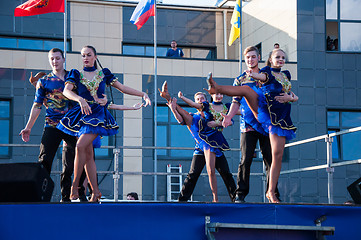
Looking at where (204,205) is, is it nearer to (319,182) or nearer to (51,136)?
(51,136)

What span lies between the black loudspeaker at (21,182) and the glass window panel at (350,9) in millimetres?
15687

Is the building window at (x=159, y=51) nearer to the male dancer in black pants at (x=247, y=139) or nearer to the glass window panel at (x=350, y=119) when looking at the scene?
the glass window panel at (x=350, y=119)

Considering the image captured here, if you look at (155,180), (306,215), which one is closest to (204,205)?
(306,215)

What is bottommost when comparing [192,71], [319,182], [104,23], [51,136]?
[319,182]

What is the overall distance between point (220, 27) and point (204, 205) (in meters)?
17.1

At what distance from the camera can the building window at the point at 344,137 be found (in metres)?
19.0

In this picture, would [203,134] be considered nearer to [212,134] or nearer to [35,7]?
[212,134]

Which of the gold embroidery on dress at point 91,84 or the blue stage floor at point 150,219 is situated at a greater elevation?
the gold embroidery on dress at point 91,84

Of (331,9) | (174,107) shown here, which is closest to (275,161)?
(174,107)

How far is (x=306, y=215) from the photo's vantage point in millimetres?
6051

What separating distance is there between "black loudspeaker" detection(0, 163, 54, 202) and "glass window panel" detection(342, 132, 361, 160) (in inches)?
570

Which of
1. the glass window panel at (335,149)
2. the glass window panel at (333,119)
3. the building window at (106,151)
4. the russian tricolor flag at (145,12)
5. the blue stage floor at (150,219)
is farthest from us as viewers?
the glass window panel at (333,119)

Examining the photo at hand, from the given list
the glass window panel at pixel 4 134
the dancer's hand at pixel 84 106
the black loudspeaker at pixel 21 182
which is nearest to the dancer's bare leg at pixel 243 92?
the dancer's hand at pixel 84 106

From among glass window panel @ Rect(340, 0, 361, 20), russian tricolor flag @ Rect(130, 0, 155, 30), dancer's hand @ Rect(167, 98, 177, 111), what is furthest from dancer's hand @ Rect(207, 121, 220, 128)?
glass window panel @ Rect(340, 0, 361, 20)
